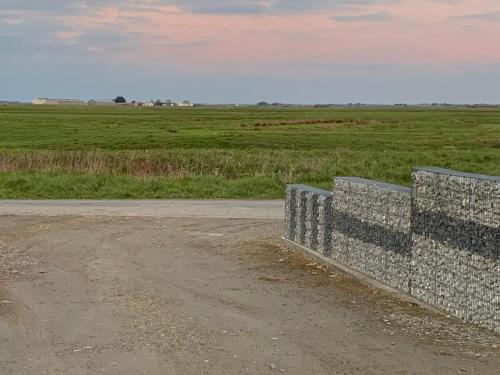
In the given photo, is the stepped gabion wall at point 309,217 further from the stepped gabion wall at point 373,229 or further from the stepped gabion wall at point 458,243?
the stepped gabion wall at point 458,243

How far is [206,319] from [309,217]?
4.63 meters

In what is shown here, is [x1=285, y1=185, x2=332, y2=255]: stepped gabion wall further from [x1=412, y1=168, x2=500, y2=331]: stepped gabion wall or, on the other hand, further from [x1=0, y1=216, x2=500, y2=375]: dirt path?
[x1=412, y1=168, x2=500, y2=331]: stepped gabion wall

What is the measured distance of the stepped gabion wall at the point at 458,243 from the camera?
777 cm

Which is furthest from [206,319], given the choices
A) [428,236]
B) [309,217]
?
[309,217]

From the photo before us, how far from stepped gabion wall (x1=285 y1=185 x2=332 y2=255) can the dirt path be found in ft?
1.14

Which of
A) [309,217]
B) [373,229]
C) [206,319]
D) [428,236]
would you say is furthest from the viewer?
[309,217]

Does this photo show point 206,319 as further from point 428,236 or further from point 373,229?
point 373,229

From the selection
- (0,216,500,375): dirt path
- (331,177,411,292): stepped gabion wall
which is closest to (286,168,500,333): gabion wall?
(331,177,411,292): stepped gabion wall

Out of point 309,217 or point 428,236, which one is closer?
point 428,236

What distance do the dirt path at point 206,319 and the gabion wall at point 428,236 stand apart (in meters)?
0.29

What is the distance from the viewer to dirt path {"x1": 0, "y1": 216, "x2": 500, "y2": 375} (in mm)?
6746

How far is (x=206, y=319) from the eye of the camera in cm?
836

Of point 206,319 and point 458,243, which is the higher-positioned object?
point 458,243

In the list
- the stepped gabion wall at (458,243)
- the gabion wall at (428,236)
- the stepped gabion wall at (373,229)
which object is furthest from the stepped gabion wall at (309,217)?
the stepped gabion wall at (458,243)
